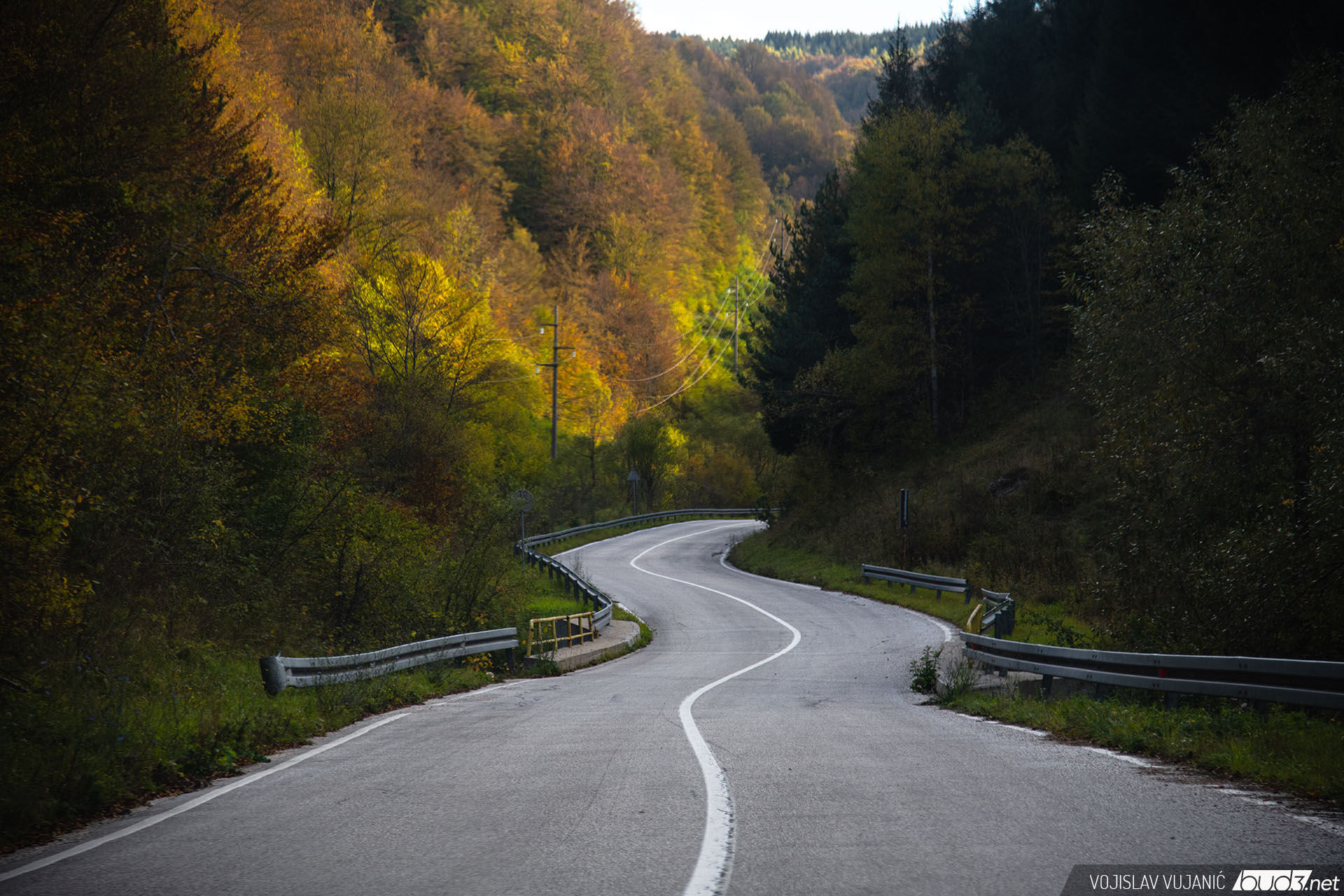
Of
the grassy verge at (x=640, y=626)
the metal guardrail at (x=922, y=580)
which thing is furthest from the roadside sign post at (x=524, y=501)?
the metal guardrail at (x=922, y=580)

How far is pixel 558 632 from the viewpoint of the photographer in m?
20.0

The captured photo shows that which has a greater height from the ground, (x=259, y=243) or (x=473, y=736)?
(x=259, y=243)

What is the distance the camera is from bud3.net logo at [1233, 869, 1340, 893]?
4059 mm

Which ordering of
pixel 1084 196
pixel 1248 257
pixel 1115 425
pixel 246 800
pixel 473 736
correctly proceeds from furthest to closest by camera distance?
1. pixel 1084 196
2. pixel 1115 425
3. pixel 1248 257
4. pixel 473 736
5. pixel 246 800

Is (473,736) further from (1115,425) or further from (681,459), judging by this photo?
(681,459)

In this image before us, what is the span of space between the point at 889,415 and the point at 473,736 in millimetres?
34426

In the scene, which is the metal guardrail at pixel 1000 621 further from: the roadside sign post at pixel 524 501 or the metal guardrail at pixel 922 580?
the roadside sign post at pixel 524 501

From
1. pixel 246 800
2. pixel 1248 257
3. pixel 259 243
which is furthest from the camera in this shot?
pixel 259 243

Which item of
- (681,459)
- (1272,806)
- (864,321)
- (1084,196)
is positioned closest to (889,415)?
(864,321)

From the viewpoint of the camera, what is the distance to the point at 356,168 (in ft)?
133

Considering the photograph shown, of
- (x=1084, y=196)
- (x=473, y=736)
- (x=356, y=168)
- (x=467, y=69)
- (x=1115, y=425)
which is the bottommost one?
(x=473, y=736)

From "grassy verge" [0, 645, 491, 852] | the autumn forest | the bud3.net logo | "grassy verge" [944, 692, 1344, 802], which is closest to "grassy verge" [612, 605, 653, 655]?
the autumn forest

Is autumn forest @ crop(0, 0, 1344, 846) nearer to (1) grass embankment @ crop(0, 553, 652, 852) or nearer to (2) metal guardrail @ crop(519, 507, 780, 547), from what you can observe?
(1) grass embankment @ crop(0, 553, 652, 852)

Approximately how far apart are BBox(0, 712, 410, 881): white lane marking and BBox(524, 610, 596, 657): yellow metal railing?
27.3 feet
